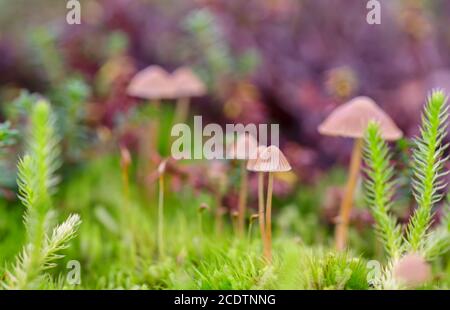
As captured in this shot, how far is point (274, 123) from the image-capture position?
179cm

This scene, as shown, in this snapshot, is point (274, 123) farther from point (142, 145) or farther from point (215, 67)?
point (142, 145)

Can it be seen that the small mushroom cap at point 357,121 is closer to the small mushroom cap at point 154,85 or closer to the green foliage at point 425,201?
the green foliage at point 425,201

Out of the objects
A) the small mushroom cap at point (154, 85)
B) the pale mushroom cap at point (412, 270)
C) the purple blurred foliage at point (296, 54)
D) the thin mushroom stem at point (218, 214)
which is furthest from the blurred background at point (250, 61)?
the pale mushroom cap at point (412, 270)

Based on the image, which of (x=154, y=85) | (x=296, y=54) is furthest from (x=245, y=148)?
(x=296, y=54)

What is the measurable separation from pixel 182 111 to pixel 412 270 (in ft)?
3.58

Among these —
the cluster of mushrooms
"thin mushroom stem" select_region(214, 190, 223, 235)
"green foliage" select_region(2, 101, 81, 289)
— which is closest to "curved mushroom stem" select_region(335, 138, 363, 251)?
the cluster of mushrooms

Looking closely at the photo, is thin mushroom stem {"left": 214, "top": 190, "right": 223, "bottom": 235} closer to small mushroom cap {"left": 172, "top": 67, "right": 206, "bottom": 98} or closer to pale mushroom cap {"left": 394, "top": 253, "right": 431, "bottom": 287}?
small mushroom cap {"left": 172, "top": 67, "right": 206, "bottom": 98}

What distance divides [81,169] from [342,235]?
0.72m

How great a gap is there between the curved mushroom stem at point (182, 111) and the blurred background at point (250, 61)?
0.06 metres

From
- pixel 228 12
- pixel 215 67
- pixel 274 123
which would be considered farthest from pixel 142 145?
pixel 228 12

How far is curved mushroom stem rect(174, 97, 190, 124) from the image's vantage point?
1701 millimetres

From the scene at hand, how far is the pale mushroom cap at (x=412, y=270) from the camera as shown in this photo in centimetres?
75

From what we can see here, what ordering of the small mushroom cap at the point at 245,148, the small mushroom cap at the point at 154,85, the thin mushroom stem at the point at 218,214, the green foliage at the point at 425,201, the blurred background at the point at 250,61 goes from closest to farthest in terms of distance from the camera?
the green foliage at the point at 425,201 → the small mushroom cap at the point at 245,148 → the thin mushroom stem at the point at 218,214 → the small mushroom cap at the point at 154,85 → the blurred background at the point at 250,61
